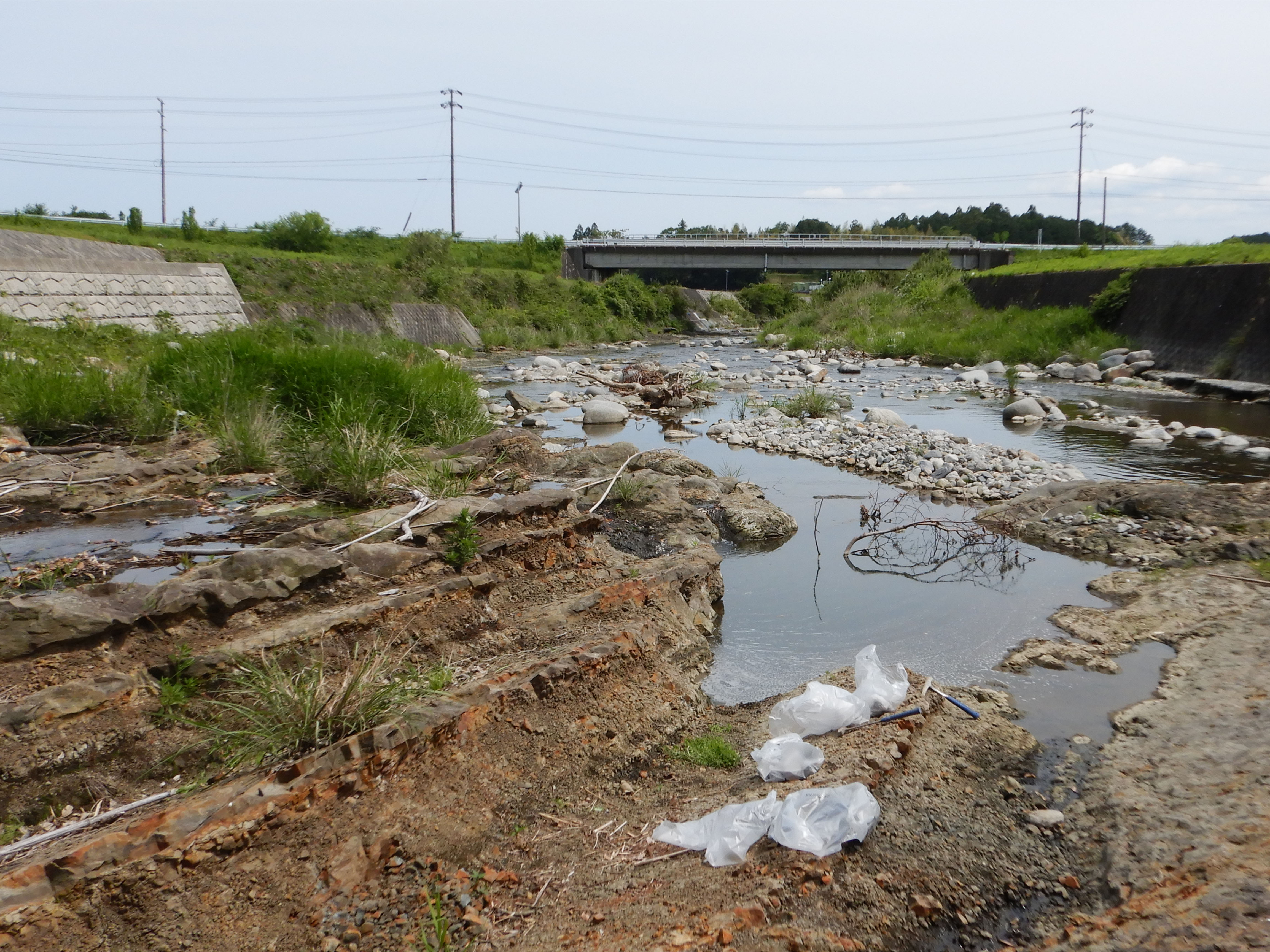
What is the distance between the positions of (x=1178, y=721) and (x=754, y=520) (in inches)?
169

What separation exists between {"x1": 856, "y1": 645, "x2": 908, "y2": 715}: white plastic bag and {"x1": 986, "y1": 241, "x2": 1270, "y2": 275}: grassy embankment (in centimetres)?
2077

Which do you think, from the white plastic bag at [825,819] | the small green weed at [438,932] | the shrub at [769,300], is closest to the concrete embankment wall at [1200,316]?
the white plastic bag at [825,819]

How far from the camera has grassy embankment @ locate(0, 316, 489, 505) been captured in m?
6.91

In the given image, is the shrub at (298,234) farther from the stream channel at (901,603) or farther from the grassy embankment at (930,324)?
the stream channel at (901,603)

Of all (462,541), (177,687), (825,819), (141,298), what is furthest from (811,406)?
(141,298)

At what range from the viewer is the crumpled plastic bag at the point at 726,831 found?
297 cm

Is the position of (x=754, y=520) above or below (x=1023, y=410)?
below

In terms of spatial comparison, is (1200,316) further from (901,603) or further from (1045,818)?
(1045,818)

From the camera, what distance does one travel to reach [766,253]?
4947cm

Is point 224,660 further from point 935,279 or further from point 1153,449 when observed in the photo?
point 935,279

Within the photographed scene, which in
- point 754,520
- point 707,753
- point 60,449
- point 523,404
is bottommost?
point 707,753

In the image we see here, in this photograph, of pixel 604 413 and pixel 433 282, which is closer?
pixel 604 413

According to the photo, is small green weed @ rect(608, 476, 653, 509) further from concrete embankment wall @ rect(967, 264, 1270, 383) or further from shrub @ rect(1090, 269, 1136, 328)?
shrub @ rect(1090, 269, 1136, 328)

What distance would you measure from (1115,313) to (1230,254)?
10.2 ft
